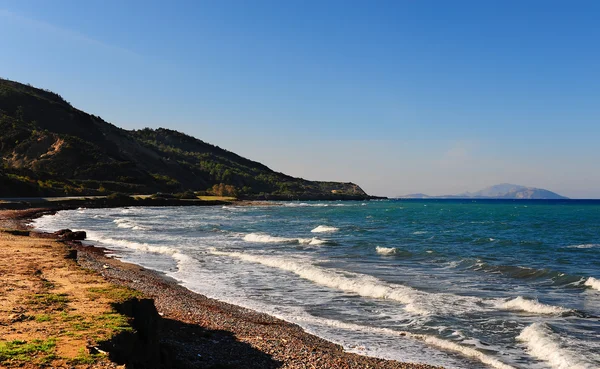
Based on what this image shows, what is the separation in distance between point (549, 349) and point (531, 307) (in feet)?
15.0

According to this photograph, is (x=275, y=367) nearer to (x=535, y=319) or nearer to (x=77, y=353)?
(x=77, y=353)

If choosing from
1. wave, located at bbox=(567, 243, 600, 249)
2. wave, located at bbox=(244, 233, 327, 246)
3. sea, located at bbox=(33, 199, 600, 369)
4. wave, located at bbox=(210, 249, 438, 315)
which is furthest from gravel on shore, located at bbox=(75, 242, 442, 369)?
wave, located at bbox=(567, 243, 600, 249)

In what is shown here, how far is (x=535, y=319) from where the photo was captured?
1459 centimetres

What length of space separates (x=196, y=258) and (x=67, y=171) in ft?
384

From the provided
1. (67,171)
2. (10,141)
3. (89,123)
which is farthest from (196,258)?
(89,123)

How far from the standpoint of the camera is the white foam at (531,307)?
15.4m

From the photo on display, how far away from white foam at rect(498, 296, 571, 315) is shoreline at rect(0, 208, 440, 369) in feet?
23.4

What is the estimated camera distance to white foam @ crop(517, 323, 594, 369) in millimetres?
10633

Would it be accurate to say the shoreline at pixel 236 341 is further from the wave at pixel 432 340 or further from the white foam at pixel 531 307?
the white foam at pixel 531 307

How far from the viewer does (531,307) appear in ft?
51.7

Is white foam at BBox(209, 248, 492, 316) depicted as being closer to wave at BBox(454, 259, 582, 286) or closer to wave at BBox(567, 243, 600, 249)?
wave at BBox(454, 259, 582, 286)

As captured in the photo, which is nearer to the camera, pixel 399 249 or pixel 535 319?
pixel 535 319

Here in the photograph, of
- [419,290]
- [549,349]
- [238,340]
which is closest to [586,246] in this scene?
[419,290]

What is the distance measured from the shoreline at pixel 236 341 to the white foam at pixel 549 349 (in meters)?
3.14
